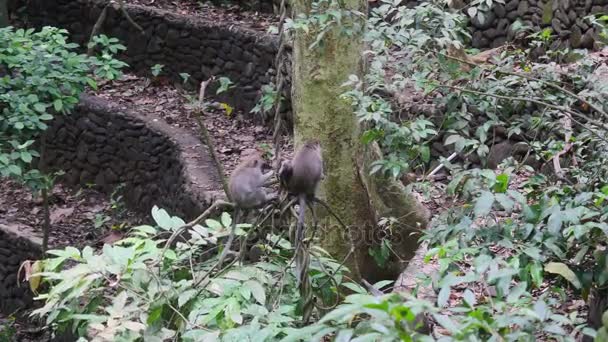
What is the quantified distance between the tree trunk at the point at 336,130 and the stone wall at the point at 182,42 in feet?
16.9

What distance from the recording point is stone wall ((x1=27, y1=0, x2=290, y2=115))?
1173 centimetres

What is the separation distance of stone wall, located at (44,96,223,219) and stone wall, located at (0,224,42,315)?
1609mm

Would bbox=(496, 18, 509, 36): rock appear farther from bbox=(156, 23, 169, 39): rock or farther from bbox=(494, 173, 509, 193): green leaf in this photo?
bbox=(494, 173, 509, 193): green leaf

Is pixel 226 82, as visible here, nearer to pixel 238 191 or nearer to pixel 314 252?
pixel 238 191

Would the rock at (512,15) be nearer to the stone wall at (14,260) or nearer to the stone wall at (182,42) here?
the stone wall at (182,42)

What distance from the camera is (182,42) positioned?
13.0 meters

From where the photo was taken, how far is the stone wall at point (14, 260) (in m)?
10.8

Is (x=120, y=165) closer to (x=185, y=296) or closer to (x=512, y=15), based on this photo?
(x=512, y=15)

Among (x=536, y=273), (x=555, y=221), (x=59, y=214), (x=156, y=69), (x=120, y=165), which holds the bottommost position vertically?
(x=59, y=214)

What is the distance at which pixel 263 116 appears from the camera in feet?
37.0

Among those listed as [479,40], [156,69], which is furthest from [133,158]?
[479,40]

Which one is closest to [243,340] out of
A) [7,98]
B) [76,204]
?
[7,98]

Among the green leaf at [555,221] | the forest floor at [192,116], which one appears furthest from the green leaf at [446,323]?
the forest floor at [192,116]

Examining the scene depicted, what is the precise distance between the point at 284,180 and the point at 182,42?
10.3 metres
